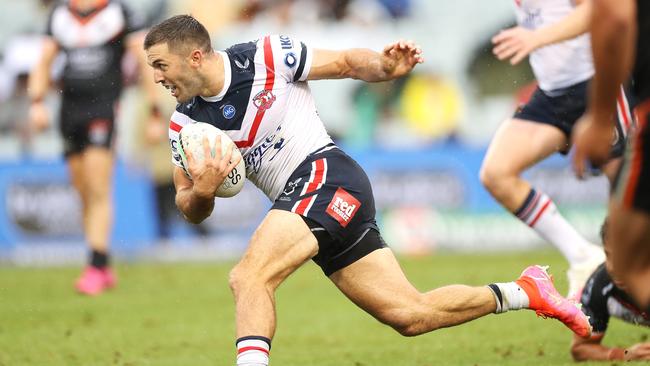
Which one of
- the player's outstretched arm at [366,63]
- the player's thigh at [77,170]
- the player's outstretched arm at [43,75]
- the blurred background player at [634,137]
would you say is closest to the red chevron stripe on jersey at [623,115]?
the player's outstretched arm at [366,63]

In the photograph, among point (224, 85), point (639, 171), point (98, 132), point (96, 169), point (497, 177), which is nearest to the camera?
point (639, 171)

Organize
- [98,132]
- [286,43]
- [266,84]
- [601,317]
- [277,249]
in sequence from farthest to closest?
1. [98,132]
2. [601,317]
3. [286,43]
4. [266,84]
5. [277,249]

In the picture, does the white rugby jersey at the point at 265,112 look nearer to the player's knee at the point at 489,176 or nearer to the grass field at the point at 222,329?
the grass field at the point at 222,329

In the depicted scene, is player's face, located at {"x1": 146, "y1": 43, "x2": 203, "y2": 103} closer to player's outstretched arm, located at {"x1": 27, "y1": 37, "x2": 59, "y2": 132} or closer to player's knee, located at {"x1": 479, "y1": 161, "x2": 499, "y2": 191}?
player's knee, located at {"x1": 479, "y1": 161, "x2": 499, "y2": 191}

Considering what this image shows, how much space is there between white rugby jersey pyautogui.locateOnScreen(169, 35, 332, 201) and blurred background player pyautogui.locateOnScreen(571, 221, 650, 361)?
6.13 feet

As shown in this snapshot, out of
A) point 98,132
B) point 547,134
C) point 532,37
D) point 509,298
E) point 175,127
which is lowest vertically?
point 98,132

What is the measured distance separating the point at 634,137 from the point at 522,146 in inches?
149

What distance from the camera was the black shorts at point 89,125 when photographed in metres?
11.5

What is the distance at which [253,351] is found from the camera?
5.41 metres

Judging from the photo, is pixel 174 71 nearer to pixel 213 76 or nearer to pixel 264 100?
pixel 213 76

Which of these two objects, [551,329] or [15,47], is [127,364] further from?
[15,47]

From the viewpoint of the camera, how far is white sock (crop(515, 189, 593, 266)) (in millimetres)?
8266

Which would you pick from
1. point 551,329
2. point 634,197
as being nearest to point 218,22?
point 551,329

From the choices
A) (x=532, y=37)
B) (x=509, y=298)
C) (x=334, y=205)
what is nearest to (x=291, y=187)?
(x=334, y=205)
